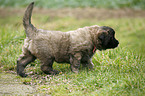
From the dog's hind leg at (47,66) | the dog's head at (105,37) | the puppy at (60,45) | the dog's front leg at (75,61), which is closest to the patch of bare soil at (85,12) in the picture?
the dog's head at (105,37)

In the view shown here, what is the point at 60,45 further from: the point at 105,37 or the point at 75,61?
the point at 105,37

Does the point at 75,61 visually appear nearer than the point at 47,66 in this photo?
No

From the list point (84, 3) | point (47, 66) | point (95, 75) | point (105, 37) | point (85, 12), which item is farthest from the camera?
point (84, 3)

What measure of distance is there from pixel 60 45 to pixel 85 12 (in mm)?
10193

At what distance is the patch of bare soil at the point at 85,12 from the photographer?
13.6 m

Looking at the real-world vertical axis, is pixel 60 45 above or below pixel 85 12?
above

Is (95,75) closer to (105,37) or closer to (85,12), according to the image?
(105,37)

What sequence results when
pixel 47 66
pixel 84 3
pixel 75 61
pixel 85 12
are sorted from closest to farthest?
pixel 47 66
pixel 75 61
pixel 85 12
pixel 84 3

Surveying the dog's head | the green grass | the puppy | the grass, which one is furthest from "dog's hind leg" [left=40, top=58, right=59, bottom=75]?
the green grass

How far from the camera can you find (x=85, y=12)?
14.5m

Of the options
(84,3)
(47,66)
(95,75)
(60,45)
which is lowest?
(95,75)

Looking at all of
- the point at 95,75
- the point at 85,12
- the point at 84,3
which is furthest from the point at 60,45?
the point at 84,3

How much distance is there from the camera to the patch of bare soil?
44.7 feet

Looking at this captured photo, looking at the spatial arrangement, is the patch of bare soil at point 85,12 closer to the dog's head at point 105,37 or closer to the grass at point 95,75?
the grass at point 95,75
